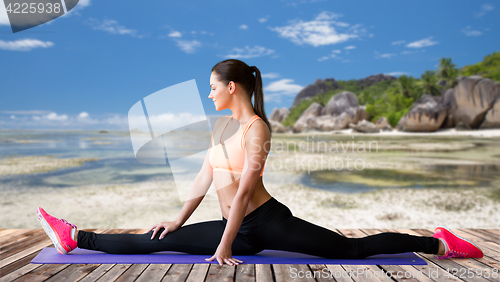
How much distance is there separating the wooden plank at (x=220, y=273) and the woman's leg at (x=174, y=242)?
10cm

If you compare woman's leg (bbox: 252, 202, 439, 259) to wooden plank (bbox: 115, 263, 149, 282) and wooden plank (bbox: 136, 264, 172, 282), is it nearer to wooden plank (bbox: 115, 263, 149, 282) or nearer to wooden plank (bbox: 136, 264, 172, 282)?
wooden plank (bbox: 136, 264, 172, 282)

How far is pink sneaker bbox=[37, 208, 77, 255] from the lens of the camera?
181 centimetres

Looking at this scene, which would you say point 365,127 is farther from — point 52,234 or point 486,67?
point 52,234

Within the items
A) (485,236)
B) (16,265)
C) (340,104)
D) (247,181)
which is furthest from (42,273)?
(340,104)

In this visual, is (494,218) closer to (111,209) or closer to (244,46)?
(111,209)

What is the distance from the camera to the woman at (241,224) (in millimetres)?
1646

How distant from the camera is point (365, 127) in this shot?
24453 millimetres

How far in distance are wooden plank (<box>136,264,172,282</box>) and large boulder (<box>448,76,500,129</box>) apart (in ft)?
68.7

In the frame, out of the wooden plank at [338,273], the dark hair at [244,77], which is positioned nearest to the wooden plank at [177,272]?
the wooden plank at [338,273]

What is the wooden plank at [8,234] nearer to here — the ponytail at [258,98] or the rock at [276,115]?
the ponytail at [258,98]

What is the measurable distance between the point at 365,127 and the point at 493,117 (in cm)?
792

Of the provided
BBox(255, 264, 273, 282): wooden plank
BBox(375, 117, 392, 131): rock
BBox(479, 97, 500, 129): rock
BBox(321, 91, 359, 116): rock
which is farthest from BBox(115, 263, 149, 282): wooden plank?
BBox(321, 91, 359, 116): rock

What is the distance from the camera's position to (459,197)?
10180 mm

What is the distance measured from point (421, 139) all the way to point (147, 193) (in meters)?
15.6
